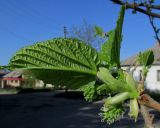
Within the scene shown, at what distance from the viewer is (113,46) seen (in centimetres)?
67

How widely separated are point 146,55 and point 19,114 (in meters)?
24.3

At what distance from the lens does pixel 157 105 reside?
638 millimetres

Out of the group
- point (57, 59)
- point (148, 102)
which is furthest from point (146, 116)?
point (57, 59)

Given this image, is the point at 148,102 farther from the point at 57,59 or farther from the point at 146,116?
the point at 57,59

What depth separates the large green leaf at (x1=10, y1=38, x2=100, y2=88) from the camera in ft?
2.18

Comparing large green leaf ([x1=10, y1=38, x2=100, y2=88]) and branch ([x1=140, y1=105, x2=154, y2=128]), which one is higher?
large green leaf ([x1=10, y1=38, x2=100, y2=88])

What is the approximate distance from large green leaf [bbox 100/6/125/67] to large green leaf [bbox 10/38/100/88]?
0.05ft

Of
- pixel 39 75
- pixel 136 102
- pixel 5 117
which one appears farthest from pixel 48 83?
pixel 5 117

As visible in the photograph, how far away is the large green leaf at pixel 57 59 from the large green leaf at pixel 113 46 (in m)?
0.01

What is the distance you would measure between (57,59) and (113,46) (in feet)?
0.26

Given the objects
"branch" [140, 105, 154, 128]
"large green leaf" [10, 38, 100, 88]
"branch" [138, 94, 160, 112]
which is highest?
"large green leaf" [10, 38, 100, 88]

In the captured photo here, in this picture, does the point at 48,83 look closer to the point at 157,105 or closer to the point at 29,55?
the point at 29,55

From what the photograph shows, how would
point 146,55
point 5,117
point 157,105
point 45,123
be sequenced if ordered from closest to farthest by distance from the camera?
point 157,105
point 146,55
point 45,123
point 5,117

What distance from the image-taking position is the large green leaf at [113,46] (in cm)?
66
